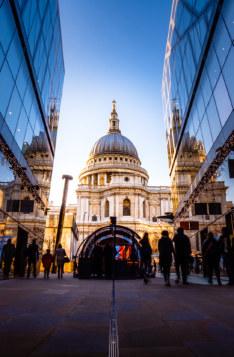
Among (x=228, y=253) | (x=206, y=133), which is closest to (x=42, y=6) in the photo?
(x=206, y=133)

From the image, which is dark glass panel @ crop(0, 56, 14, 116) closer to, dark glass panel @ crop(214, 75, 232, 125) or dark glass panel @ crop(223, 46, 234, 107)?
dark glass panel @ crop(223, 46, 234, 107)

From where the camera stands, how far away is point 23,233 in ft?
52.9

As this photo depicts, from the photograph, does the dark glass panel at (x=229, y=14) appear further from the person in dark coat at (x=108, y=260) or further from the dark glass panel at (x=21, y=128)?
the person in dark coat at (x=108, y=260)

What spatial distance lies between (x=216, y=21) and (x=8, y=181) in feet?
Result: 39.8

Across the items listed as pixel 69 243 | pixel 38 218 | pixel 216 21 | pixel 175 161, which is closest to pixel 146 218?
pixel 69 243

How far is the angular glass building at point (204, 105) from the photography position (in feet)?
37.5

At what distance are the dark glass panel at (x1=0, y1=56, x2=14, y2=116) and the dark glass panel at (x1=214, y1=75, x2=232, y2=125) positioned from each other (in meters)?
9.44

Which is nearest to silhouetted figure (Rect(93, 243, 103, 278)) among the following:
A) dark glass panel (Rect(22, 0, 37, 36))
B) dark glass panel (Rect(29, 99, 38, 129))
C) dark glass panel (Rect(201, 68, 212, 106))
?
dark glass panel (Rect(29, 99, 38, 129))

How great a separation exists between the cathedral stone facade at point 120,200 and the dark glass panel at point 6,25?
45763mm

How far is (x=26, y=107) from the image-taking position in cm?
1565

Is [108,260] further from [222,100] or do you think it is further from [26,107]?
[222,100]

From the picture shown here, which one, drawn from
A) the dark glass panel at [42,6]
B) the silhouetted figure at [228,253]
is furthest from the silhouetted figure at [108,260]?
the dark glass panel at [42,6]

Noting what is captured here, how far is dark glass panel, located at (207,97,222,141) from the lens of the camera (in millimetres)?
13094

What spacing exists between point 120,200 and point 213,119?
45.9 m
